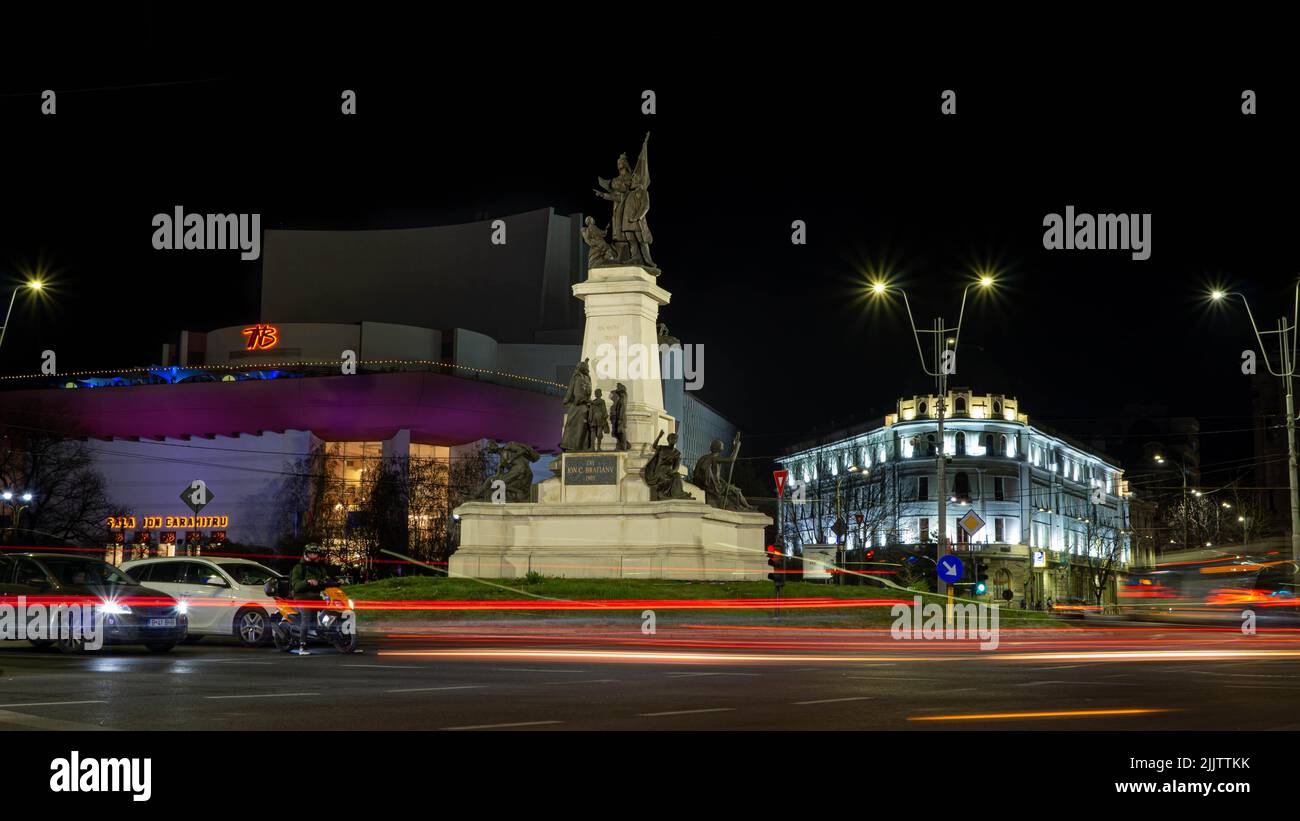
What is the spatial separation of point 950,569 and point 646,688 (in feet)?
55.2

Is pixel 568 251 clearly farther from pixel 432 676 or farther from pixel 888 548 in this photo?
pixel 432 676

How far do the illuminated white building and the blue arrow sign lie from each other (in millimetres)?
70612

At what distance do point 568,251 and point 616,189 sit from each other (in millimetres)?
93952

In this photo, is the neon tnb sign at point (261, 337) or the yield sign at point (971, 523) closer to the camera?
the yield sign at point (971, 523)

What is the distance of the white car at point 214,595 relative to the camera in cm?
2347

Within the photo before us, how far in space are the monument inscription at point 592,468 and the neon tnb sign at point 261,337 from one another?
286 ft

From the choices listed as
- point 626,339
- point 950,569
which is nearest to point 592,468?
point 626,339

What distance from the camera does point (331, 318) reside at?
466 ft

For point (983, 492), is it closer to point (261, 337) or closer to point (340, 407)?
point (340, 407)

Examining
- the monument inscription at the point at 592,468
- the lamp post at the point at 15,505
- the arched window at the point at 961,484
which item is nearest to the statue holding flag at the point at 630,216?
the monument inscription at the point at 592,468

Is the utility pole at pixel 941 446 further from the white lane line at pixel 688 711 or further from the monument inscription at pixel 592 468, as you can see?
the white lane line at pixel 688 711

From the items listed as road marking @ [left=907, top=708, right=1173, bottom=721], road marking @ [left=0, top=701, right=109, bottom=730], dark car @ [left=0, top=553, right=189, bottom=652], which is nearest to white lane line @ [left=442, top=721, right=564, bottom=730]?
road marking @ [left=0, top=701, right=109, bottom=730]

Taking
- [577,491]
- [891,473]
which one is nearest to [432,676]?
[577,491]

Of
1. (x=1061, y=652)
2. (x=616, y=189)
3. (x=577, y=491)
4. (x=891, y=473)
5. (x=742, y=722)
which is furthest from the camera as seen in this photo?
(x=891, y=473)
